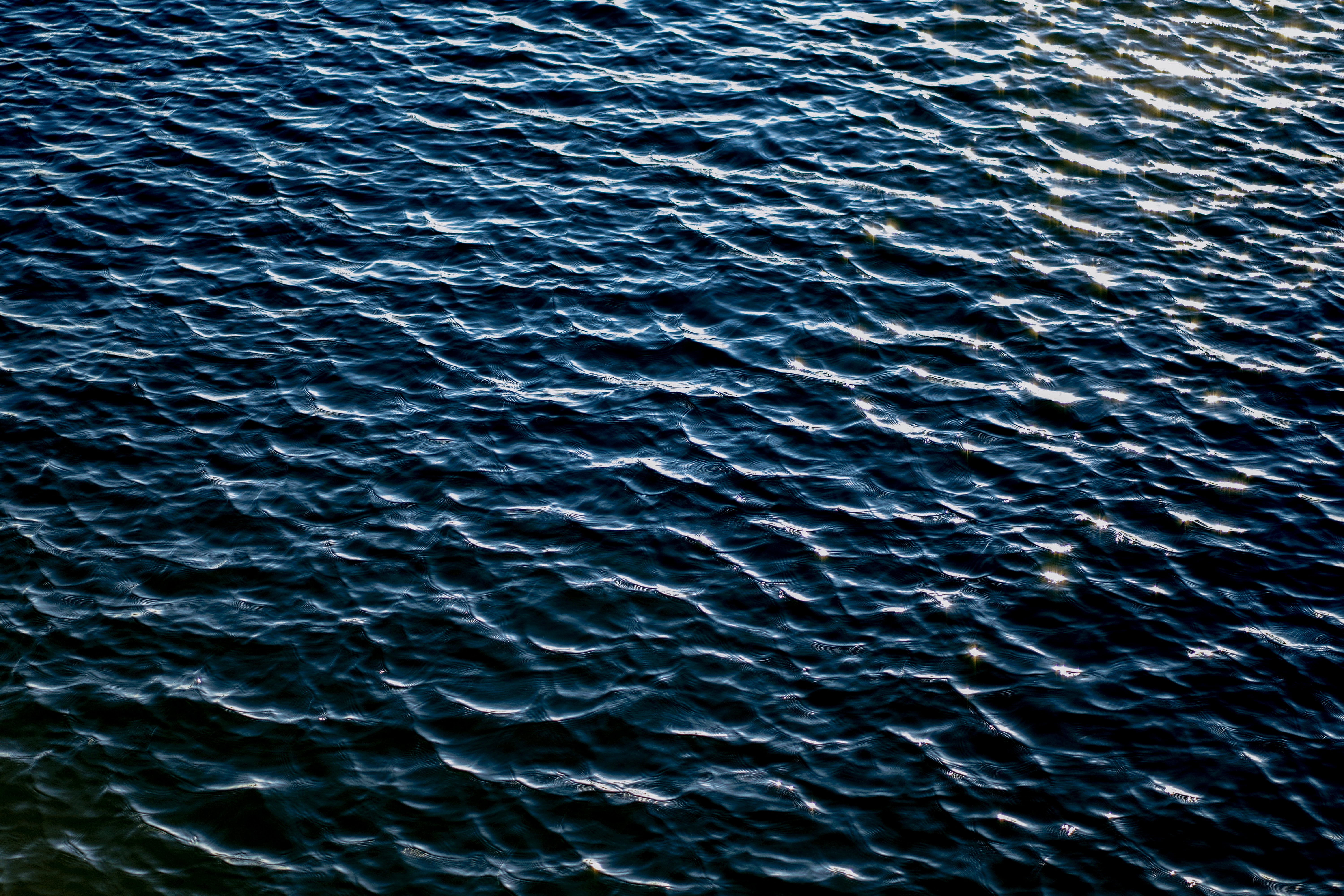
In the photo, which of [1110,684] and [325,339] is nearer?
[1110,684]

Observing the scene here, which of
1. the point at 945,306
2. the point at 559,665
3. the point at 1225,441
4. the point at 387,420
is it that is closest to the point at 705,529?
the point at 559,665

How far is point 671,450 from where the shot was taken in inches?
1081

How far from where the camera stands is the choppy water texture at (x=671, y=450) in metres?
20.6

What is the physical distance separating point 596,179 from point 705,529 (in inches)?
523

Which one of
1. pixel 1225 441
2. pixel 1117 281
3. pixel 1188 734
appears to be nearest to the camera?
pixel 1188 734

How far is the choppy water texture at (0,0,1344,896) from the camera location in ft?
67.6

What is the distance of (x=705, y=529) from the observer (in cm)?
2570

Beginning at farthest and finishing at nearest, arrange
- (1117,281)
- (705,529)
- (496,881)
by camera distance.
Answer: (1117,281) → (705,529) → (496,881)

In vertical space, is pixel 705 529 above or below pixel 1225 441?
below

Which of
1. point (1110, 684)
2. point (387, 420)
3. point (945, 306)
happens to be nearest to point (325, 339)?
point (387, 420)

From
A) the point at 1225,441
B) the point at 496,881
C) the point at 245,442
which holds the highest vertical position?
the point at 1225,441

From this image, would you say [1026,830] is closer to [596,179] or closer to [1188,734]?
[1188,734]

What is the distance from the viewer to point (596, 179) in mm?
A: 35156

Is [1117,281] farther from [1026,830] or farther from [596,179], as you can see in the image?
[1026,830]
